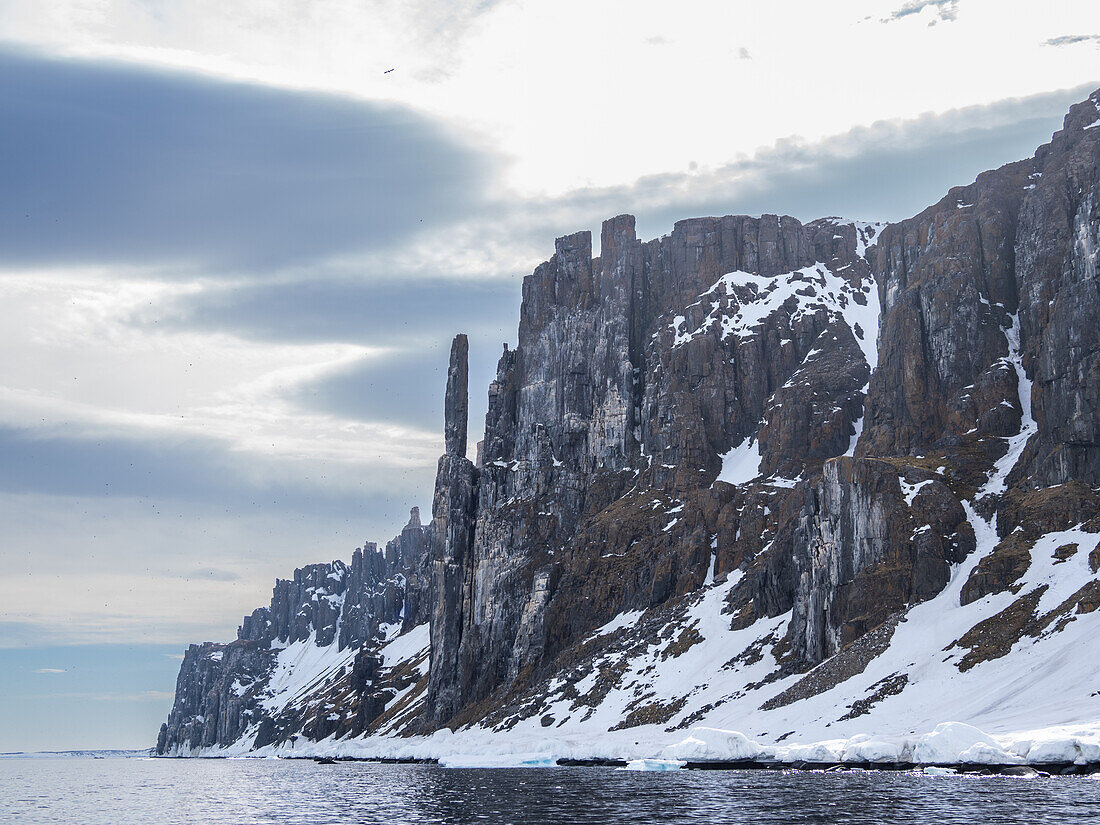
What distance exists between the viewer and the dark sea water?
2115 inches

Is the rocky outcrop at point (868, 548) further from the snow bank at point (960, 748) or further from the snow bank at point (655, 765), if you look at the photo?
the snow bank at point (960, 748)

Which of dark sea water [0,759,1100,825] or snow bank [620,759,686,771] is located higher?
dark sea water [0,759,1100,825]

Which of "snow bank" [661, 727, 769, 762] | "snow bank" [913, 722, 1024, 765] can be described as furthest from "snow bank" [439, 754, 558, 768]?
"snow bank" [913, 722, 1024, 765]

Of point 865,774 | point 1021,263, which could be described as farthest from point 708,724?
point 1021,263

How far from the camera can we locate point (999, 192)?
561ft

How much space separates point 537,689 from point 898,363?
266ft

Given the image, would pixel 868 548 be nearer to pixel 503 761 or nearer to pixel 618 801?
pixel 503 761

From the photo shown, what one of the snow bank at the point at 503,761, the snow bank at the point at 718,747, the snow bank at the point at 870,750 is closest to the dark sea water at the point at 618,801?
the snow bank at the point at 718,747

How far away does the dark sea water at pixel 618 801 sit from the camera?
53719mm

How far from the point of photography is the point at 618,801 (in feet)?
222

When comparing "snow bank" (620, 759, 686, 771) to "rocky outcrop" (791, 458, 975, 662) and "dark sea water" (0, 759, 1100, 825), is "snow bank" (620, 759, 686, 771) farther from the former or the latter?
"rocky outcrop" (791, 458, 975, 662)

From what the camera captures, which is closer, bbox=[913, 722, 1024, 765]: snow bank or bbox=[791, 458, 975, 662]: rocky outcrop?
bbox=[913, 722, 1024, 765]: snow bank

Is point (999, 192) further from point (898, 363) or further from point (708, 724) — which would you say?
point (708, 724)

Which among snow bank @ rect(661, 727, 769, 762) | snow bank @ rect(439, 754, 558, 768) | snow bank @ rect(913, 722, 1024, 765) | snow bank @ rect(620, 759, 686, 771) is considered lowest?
snow bank @ rect(439, 754, 558, 768)
